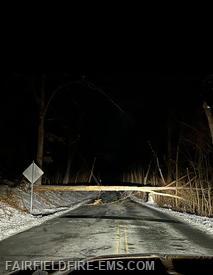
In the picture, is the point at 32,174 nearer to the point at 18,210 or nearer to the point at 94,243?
the point at 18,210

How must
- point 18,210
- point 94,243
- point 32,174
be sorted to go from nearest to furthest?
point 94,243, point 18,210, point 32,174

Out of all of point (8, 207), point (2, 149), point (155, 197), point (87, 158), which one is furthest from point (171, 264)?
point (87, 158)

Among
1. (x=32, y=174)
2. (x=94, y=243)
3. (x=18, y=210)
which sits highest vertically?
(x=32, y=174)

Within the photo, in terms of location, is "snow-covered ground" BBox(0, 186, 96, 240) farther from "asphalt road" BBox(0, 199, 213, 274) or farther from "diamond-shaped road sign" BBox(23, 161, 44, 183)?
"diamond-shaped road sign" BBox(23, 161, 44, 183)

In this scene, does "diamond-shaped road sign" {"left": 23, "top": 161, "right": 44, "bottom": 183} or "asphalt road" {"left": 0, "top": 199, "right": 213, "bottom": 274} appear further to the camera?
"diamond-shaped road sign" {"left": 23, "top": 161, "right": 44, "bottom": 183}

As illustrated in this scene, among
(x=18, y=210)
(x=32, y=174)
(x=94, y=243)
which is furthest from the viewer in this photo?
(x=32, y=174)

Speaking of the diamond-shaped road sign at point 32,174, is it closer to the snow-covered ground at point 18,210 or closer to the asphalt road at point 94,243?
the snow-covered ground at point 18,210

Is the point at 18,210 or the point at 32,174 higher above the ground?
the point at 32,174

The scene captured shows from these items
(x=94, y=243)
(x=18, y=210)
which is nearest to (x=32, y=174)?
(x=18, y=210)

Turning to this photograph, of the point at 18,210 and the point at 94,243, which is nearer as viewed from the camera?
the point at 94,243

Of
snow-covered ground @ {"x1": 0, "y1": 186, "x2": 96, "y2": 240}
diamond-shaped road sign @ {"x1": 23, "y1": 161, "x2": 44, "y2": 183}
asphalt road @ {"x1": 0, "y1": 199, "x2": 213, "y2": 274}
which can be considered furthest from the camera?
diamond-shaped road sign @ {"x1": 23, "y1": 161, "x2": 44, "y2": 183}

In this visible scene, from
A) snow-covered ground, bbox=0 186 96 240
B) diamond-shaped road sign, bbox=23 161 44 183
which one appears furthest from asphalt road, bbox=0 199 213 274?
diamond-shaped road sign, bbox=23 161 44 183

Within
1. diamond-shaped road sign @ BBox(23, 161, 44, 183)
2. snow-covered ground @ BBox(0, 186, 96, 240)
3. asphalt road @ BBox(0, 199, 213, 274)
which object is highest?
diamond-shaped road sign @ BBox(23, 161, 44, 183)

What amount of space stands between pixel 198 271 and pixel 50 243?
33.9 ft
